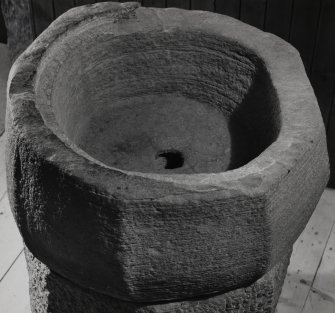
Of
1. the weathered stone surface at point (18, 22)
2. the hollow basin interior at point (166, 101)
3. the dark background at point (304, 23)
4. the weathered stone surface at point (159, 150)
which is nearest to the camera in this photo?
the weathered stone surface at point (159, 150)

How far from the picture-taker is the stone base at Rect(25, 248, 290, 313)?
5.60 ft

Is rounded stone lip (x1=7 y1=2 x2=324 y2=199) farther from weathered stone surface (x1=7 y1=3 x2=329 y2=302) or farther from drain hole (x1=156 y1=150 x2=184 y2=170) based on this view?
drain hole (x1=156 y1=150 x2=184 y2=170)

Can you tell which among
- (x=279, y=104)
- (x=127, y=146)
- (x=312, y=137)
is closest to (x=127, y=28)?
(x=127, y=146)

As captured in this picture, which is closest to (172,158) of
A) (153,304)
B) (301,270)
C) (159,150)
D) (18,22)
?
(159,150)

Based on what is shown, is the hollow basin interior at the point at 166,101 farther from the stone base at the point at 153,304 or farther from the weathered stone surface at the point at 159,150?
the stone base at the point at 153,304

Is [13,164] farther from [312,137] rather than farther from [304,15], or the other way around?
[304,15]

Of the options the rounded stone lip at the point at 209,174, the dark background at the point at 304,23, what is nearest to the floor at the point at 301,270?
the dark background at the point at 304,23

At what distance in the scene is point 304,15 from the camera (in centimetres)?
257

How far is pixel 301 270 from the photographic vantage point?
2.58 meters

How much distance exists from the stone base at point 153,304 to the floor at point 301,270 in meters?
0.57

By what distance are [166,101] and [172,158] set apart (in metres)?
0.18

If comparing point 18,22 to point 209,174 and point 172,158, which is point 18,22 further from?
point 209,174

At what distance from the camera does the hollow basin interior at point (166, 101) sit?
2.00 meters

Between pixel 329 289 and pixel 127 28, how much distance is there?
1048 mm
